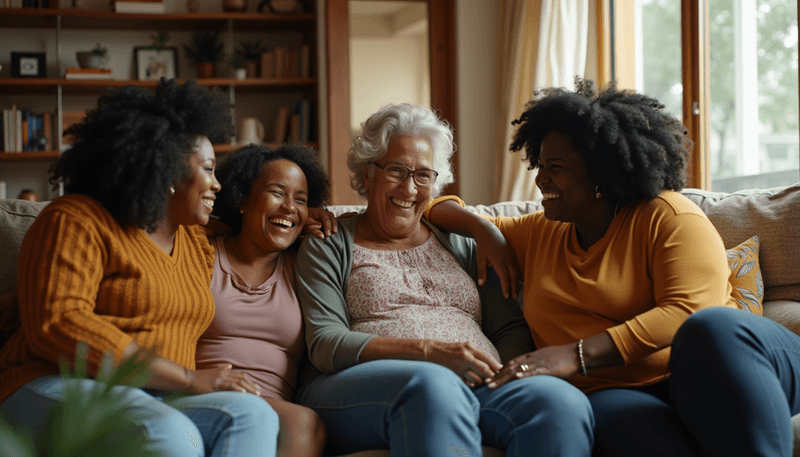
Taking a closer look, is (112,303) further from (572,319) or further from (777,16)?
(777,16)

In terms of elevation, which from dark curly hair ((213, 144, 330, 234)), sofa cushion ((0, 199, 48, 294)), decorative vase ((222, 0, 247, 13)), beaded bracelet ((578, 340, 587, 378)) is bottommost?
beaded bracelet ((578, 340, 587, 378))

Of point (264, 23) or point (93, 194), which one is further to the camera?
point (264, 23)

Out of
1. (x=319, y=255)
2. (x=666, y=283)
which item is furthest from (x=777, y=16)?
(x=319, y=255)

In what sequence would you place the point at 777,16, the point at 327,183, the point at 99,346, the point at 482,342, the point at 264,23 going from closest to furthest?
the point at 99,346 < the point at 482,342 < the point at 327,183 < the point at 777,16 < the point at 264,23

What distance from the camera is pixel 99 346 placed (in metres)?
1.26

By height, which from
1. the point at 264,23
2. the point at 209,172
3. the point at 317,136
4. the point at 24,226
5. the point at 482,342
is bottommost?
the point at 482,342

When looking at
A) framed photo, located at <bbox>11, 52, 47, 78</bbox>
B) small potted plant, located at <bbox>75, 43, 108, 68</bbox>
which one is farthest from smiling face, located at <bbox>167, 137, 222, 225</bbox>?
framed photo, located at <bbox>11, 52, 47, 78</bbox>

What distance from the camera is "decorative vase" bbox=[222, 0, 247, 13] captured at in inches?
178

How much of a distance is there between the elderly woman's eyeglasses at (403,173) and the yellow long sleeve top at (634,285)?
39 centimetres

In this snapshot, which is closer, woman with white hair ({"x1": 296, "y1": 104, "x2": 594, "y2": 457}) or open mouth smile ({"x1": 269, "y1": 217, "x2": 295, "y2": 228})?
woman with white hair ({"x1": 296, "y1": 104, "x2": 594, "y2": 457})

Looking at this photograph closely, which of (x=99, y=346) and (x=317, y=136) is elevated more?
(x=317, y=136)

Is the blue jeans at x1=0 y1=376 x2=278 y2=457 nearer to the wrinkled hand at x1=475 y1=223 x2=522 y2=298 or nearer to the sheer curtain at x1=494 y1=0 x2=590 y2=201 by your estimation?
the wrinkled hand at x1=475 y1=223 x2=522 y2=298

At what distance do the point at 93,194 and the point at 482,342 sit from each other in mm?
966

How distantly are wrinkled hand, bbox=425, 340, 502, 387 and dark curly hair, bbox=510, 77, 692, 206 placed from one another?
19.9 inches
